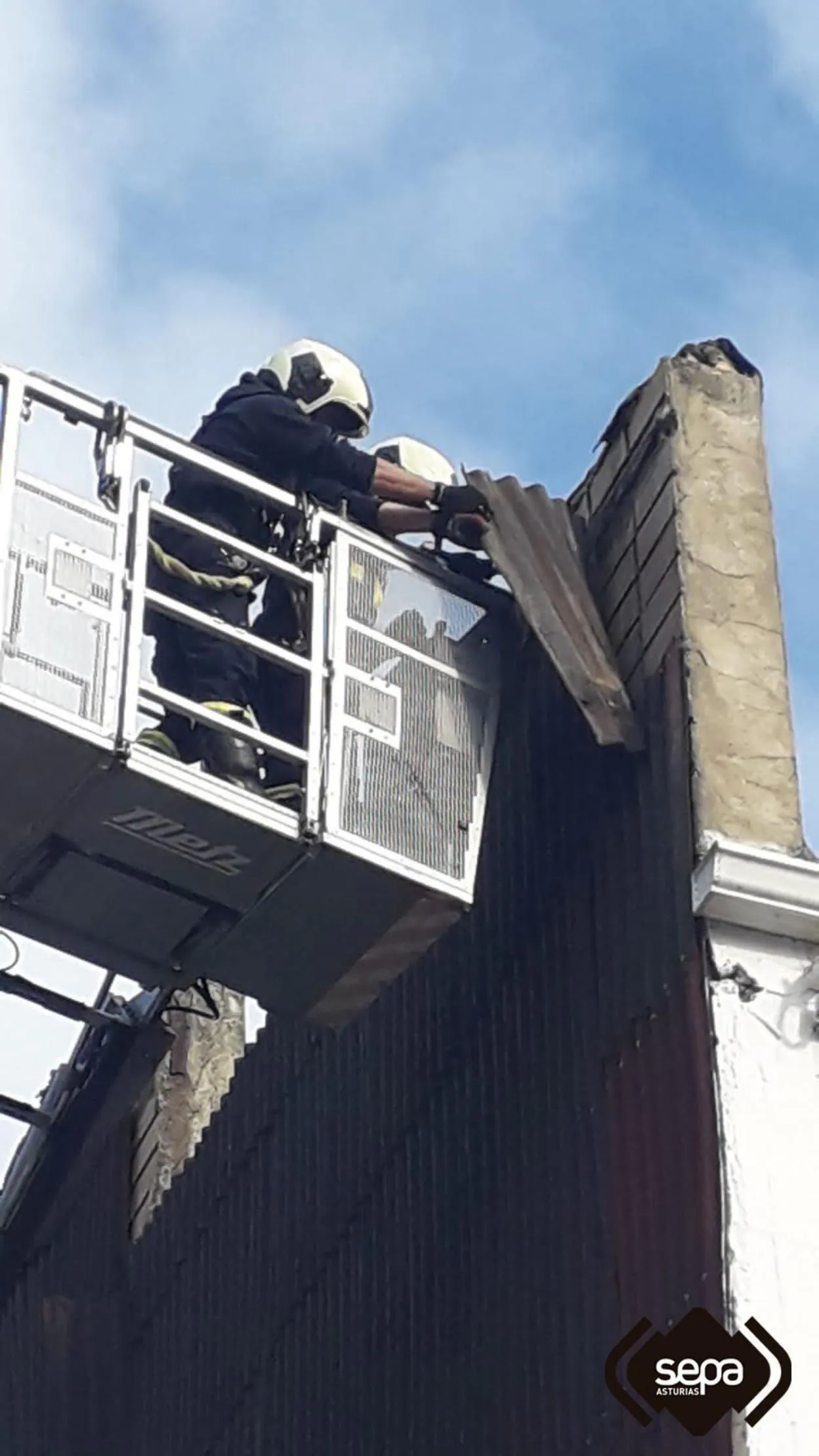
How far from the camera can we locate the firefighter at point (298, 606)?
7.99 metres

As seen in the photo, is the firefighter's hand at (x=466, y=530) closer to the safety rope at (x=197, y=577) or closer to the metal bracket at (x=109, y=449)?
the safety rope at (x=197, y=577)

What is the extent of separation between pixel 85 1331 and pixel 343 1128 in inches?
120

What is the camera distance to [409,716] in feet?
25.9

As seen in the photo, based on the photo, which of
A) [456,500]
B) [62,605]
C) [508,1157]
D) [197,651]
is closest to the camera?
[62,605]

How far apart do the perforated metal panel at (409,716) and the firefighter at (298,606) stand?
0.18 metres

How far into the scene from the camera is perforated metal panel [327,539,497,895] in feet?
25.1

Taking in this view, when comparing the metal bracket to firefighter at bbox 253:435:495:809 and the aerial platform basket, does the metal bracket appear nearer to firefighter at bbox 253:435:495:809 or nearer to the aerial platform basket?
the aerial platform basket

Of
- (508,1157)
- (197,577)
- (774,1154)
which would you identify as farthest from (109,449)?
(774,1154)

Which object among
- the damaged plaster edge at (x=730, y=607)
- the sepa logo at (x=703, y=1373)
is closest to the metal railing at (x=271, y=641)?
the damaged plaster edge at (x=730, y=607)

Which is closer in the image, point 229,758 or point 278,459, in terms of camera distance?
point 229,758

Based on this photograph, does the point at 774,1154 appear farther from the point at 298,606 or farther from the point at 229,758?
the point at 298,606

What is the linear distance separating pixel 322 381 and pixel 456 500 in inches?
30.8

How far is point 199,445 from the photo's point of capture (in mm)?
8602

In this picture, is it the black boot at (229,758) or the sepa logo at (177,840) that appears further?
the black boot at (229,758)
